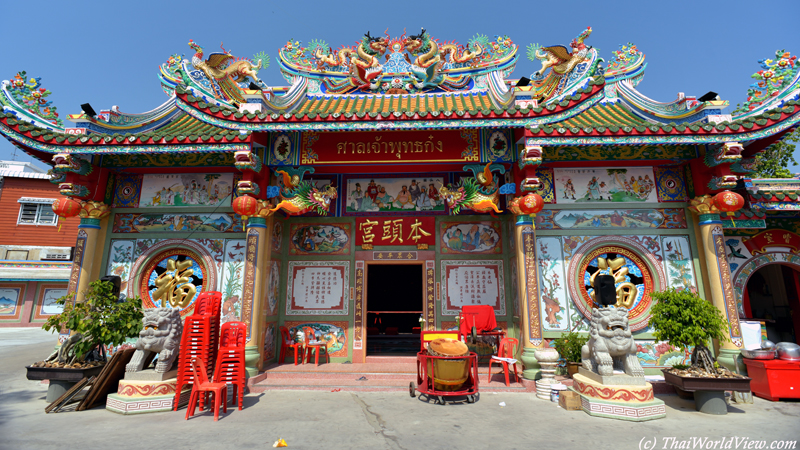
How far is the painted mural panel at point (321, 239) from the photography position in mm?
8875

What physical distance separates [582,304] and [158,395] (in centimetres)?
775

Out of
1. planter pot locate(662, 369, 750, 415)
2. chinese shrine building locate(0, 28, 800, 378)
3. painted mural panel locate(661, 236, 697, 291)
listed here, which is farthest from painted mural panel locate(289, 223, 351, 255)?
painted mural panel locate(661, 236, 697, 291)

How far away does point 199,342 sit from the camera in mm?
5652

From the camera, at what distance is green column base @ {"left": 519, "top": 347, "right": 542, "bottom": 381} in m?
6.85

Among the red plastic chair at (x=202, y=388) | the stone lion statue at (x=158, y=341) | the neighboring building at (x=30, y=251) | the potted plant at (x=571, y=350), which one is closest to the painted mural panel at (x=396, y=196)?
the potted plant at (x=571, y=350)

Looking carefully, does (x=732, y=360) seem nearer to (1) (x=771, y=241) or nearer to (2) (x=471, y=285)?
(1) (x=771, y=241)

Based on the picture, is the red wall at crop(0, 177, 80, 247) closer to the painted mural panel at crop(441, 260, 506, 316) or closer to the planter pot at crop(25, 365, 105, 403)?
the planter pot at crop(25, 365, 105, 403)

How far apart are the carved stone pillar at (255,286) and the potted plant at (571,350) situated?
6044 mm

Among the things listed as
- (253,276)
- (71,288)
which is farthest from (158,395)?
(71,288)

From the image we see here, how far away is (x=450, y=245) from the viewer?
28.7 feet

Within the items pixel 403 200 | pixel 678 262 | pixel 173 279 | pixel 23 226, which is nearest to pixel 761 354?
pixel 678 262

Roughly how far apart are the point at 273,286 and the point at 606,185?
7.78 meters

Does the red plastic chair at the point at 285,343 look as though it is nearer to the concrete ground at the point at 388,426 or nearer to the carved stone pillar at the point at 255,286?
the carved stone pillar at the point at 255,286

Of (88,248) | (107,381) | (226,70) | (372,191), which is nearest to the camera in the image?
(107,381)
